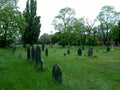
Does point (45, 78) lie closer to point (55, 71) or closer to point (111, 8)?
point (55, 71)

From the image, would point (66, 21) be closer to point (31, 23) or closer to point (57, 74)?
point (31, 23)

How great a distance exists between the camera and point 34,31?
164 feet

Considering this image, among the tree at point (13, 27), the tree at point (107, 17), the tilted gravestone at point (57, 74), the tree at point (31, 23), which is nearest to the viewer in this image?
the tilted gravestone at point (57, 74)

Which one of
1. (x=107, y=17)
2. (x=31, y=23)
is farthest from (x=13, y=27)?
(x=107, y=17)

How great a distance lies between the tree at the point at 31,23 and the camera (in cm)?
4966

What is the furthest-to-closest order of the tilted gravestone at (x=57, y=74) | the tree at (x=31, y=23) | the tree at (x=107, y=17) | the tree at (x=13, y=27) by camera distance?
the tree at (x=107, y=17) → the tree at (x=31, y=23) → the tree at (x=13, y=27) → the tilted gravestone at (x=57, y=74)

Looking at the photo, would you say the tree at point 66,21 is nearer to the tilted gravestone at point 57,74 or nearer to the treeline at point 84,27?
the treeline at point 84,27

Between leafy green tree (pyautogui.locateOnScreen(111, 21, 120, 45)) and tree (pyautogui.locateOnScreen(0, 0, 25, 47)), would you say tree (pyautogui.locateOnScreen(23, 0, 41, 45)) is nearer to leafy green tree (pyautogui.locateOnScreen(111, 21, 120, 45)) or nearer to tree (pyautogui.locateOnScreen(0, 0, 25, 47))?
tree (pyautogui.locateOnScreen(0, 0, 25, 47))

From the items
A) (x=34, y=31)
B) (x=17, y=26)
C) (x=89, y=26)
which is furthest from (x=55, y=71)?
(x=89, y=26)

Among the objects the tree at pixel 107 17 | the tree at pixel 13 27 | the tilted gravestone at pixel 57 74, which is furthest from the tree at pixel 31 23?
the tilted gravestone at pixel 57 74

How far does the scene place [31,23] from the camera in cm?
5006

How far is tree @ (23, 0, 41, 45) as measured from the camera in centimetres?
4966

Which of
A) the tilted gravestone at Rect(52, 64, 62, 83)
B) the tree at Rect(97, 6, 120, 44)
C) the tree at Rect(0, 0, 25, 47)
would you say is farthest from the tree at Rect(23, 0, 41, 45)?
the tilted gravestone at Rect(52, 64, 62, 83)

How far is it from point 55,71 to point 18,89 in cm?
202
